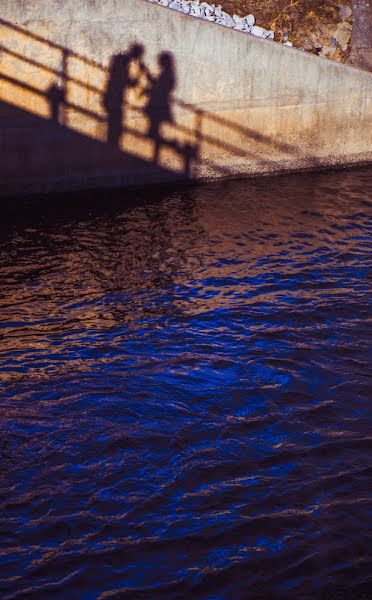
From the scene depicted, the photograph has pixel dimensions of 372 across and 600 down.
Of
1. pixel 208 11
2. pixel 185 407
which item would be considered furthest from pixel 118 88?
pixel 185 407

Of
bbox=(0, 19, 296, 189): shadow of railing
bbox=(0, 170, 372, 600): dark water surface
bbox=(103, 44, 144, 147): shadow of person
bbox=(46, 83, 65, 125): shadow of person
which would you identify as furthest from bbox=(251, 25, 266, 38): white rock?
bbox=(0, 170, 372, 600): dark water surface

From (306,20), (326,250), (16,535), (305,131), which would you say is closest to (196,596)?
(16,535)

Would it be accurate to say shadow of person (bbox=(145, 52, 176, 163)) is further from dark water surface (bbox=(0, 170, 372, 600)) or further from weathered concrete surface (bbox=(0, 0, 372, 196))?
dark water surface (bbox=(0, 170, 372, 600))

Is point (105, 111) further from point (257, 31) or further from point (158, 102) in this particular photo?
point (257, 31)

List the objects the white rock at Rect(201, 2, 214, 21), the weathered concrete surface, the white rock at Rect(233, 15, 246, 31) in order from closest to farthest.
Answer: the weathered concrete surface → the white rock at Rect(201, 2, 214, 21) → the white rock at Rect(233, 15, 246, 31)

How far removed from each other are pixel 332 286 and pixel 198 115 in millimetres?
6387

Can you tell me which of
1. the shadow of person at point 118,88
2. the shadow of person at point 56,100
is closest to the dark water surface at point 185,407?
the shadow of person at point 56,100

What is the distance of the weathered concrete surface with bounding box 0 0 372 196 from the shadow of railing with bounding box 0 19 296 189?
0.07 ft

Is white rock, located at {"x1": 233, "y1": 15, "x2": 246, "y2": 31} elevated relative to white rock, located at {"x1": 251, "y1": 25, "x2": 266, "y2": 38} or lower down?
elevated

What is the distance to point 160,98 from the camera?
1761cm

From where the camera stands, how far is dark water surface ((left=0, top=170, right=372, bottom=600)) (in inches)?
279

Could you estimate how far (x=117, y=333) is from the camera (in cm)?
1150

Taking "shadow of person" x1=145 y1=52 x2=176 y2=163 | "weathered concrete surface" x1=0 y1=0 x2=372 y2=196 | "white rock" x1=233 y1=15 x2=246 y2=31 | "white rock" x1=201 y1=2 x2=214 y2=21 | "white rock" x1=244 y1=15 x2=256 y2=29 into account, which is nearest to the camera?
"weathered concrete surface" x1=0 y1=0 x2=372 y2=196

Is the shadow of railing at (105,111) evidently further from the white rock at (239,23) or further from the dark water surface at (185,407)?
the white rock at (239,23)
